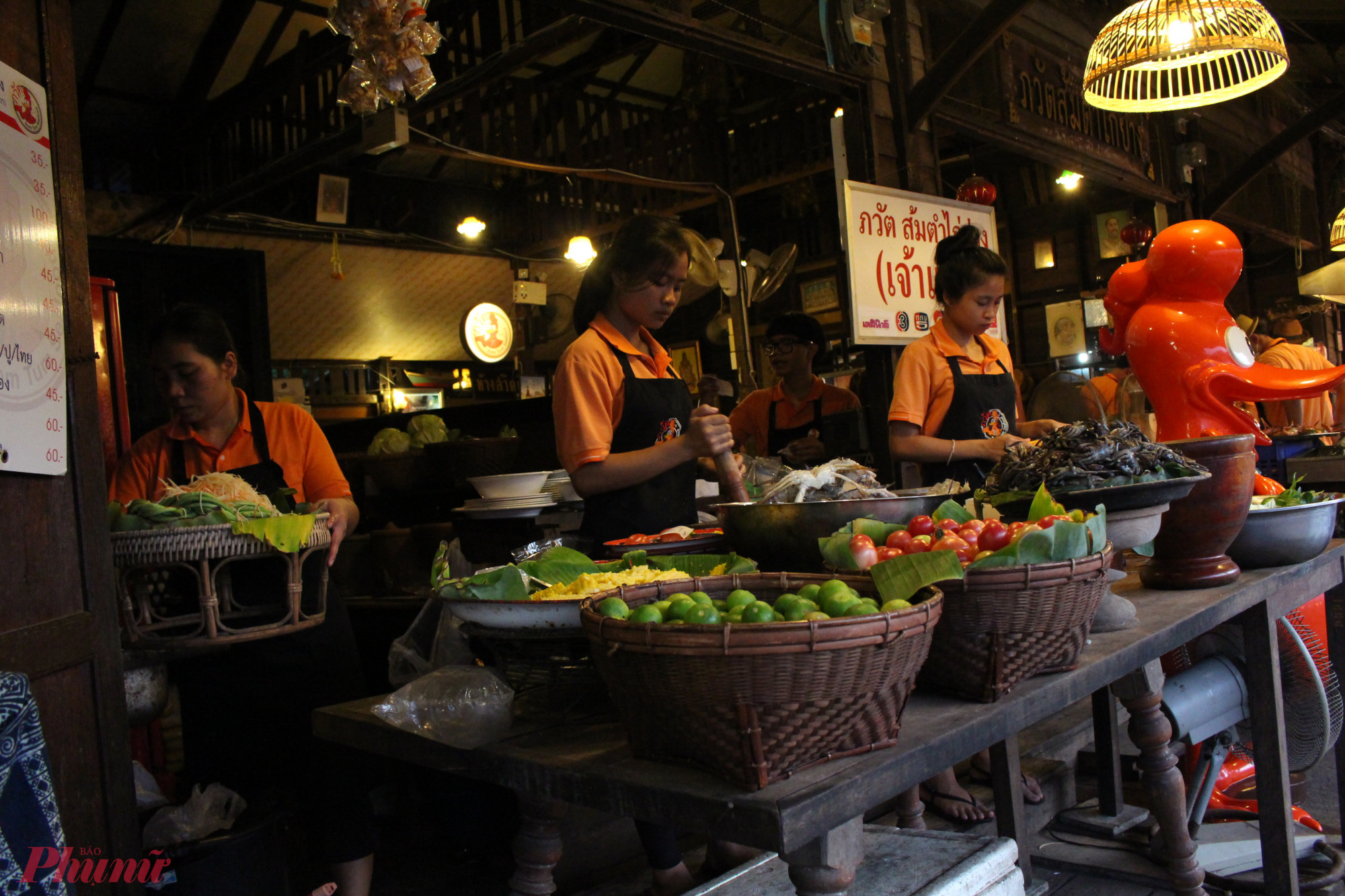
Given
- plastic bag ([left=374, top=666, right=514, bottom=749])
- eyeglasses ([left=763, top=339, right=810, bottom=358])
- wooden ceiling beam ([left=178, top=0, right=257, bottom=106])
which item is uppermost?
wooden ceiling beam ([left=178, top=0, right=257, bottom=106])

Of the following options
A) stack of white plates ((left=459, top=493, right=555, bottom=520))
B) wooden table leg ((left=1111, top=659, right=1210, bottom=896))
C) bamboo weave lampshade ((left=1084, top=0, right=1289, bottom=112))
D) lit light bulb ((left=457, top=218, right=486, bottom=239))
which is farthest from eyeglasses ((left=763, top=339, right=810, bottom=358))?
lit light bulb ((left=457, top=218, right=486, bottom=239))

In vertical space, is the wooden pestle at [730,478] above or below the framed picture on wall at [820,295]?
below

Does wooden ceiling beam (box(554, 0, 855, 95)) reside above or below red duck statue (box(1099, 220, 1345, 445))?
above

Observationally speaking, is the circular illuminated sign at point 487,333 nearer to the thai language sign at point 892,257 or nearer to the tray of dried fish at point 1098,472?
the thai language sign at point 892,257

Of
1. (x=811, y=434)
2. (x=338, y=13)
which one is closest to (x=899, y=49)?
(x=811, y=434)

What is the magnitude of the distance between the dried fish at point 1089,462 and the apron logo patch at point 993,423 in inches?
49.8

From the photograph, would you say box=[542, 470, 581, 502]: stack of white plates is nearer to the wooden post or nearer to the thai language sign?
the thai language sign

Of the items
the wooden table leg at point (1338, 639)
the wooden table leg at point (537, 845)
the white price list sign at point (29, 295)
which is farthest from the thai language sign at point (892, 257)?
the white price list sign at point (29, 295)

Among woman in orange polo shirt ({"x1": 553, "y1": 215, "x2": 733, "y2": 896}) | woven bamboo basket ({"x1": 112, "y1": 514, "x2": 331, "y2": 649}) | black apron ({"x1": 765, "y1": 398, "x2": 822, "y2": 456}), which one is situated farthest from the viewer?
black apron ({"x1": 765, "y1": 398, "x2": 822, "y2": 456})

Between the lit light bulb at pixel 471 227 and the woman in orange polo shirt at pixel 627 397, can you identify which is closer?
the woman in orange polo shirt at pixel 627 397

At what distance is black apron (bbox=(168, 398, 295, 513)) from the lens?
9.04ft

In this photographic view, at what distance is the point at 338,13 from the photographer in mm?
2982

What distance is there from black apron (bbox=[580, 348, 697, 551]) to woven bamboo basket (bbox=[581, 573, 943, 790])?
1427 millimetres

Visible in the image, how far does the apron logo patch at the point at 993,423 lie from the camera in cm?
359
